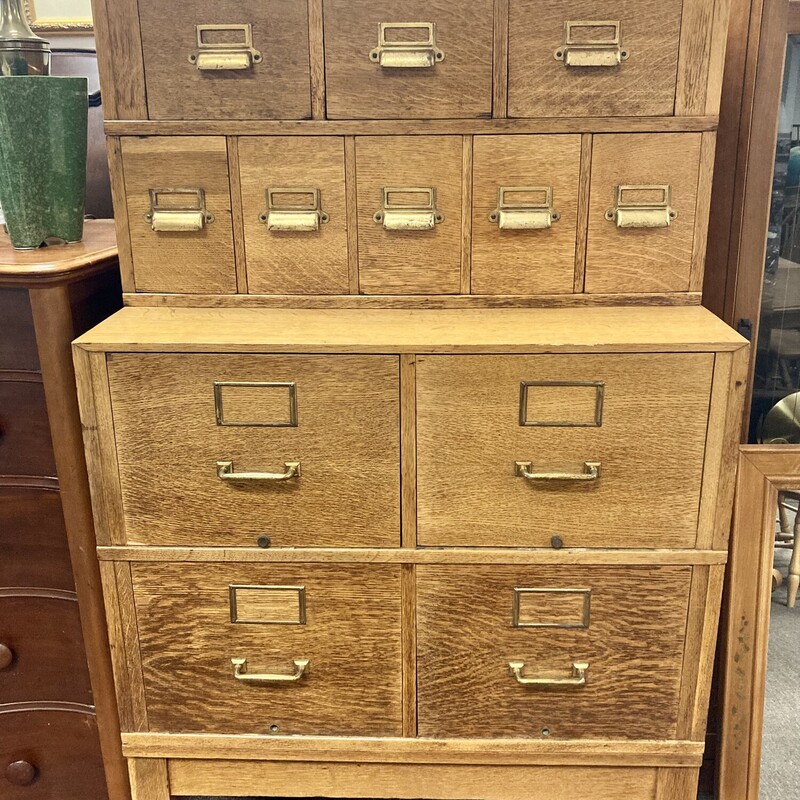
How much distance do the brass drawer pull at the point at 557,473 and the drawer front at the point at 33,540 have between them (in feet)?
2.31

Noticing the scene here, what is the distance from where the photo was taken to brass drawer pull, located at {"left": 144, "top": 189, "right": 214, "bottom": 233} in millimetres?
1222

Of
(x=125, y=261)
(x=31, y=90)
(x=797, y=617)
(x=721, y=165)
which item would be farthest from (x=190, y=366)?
(x=797, y=617)

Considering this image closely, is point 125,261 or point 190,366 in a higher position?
point 125,261

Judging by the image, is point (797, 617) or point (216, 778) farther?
point (797, 617)

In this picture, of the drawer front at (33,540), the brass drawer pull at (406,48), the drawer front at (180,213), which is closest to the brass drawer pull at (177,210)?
the drawer front at (180,213)

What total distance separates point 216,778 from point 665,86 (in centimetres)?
129

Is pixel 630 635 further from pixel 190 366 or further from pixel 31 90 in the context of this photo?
pixel 31 90

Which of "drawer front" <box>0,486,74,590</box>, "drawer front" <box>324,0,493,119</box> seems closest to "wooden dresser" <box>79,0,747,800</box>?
"drawer front" <box>324,0,493,119</box>

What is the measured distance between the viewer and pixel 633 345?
3.53 ft

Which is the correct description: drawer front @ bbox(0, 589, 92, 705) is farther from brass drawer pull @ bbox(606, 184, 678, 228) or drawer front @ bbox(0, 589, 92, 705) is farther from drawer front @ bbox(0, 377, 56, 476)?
brass drawer pull @ bbox(606, 184, 678, 228)

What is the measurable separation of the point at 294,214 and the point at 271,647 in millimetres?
667

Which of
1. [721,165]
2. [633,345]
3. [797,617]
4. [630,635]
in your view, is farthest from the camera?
[797,617]


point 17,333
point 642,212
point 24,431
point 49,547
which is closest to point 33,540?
point 49,547

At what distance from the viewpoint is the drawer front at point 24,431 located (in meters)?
1.19
